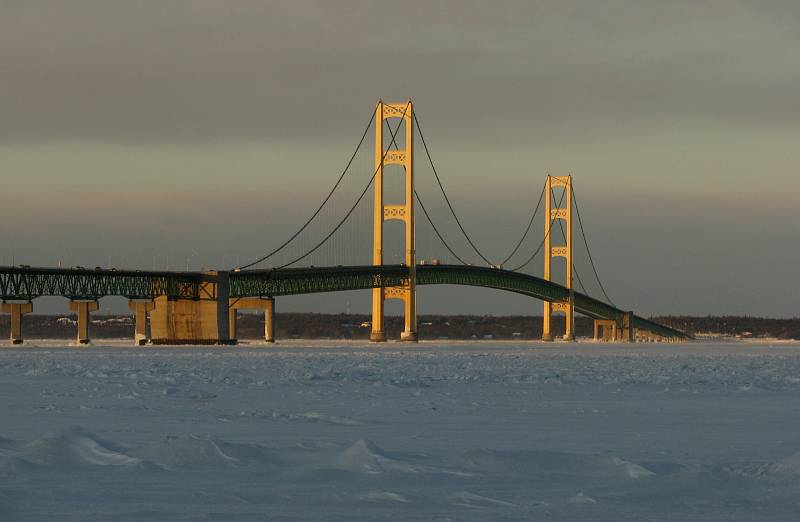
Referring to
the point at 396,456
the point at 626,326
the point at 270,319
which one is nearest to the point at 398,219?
the point at 270,319

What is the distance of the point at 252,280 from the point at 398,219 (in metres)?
14.1

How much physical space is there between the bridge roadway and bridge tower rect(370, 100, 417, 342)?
156 centimetres

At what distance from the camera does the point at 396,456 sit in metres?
12.0

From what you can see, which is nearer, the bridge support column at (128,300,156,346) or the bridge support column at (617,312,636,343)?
the bridge support column at (128,300,156,346)

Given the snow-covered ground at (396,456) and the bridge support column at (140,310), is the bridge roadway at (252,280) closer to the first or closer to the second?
the bridge support column at (140,310)

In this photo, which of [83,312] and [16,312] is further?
[83,312]

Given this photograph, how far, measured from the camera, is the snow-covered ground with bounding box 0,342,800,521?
9.11 meters

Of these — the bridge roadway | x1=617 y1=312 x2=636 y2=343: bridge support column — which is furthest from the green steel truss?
x1=617 y1=312 x2=636 y2=343: bridge support column

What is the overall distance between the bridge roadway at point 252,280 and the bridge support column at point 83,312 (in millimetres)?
642

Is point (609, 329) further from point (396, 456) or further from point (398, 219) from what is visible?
point (396, 456)

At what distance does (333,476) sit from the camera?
417 inches

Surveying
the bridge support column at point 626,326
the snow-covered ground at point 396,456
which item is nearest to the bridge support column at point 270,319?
the bridge support column at point 626,326

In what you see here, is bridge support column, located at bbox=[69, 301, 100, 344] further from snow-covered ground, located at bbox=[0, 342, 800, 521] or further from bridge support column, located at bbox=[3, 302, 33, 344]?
snow-covered ground, located at bbox=[0, 342, 800, 521]

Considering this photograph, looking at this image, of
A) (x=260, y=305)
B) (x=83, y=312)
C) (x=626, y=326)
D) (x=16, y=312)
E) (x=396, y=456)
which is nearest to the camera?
(x=396, y=456)
